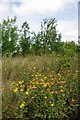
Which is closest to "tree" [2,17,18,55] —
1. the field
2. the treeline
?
the treeline

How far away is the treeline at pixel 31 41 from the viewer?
14625mm

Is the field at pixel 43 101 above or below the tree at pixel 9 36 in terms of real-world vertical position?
below

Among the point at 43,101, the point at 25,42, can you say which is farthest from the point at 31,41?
the point at 43,101

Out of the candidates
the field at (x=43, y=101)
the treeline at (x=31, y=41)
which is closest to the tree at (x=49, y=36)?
the treeline at (x=31, y=41)

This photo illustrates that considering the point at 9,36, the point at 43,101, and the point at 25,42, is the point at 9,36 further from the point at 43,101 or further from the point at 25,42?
the point at 43,101

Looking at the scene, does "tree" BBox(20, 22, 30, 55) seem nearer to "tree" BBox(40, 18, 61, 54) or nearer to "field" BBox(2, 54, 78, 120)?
"tree" BBox(40, 18, 61, 54)

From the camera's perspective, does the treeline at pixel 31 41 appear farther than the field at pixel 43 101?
Yes

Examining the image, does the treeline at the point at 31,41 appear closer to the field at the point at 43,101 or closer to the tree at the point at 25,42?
the tree at the point at 25,42

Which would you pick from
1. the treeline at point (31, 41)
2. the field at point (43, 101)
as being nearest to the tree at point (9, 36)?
the treeline at point (31, 41)

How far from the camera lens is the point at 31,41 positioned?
55.4 feet

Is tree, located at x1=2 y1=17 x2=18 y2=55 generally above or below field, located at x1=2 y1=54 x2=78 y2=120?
above

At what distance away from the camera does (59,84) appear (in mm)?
4391

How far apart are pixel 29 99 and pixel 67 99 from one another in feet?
2.11

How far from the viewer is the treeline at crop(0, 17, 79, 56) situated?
1462 centimetres
